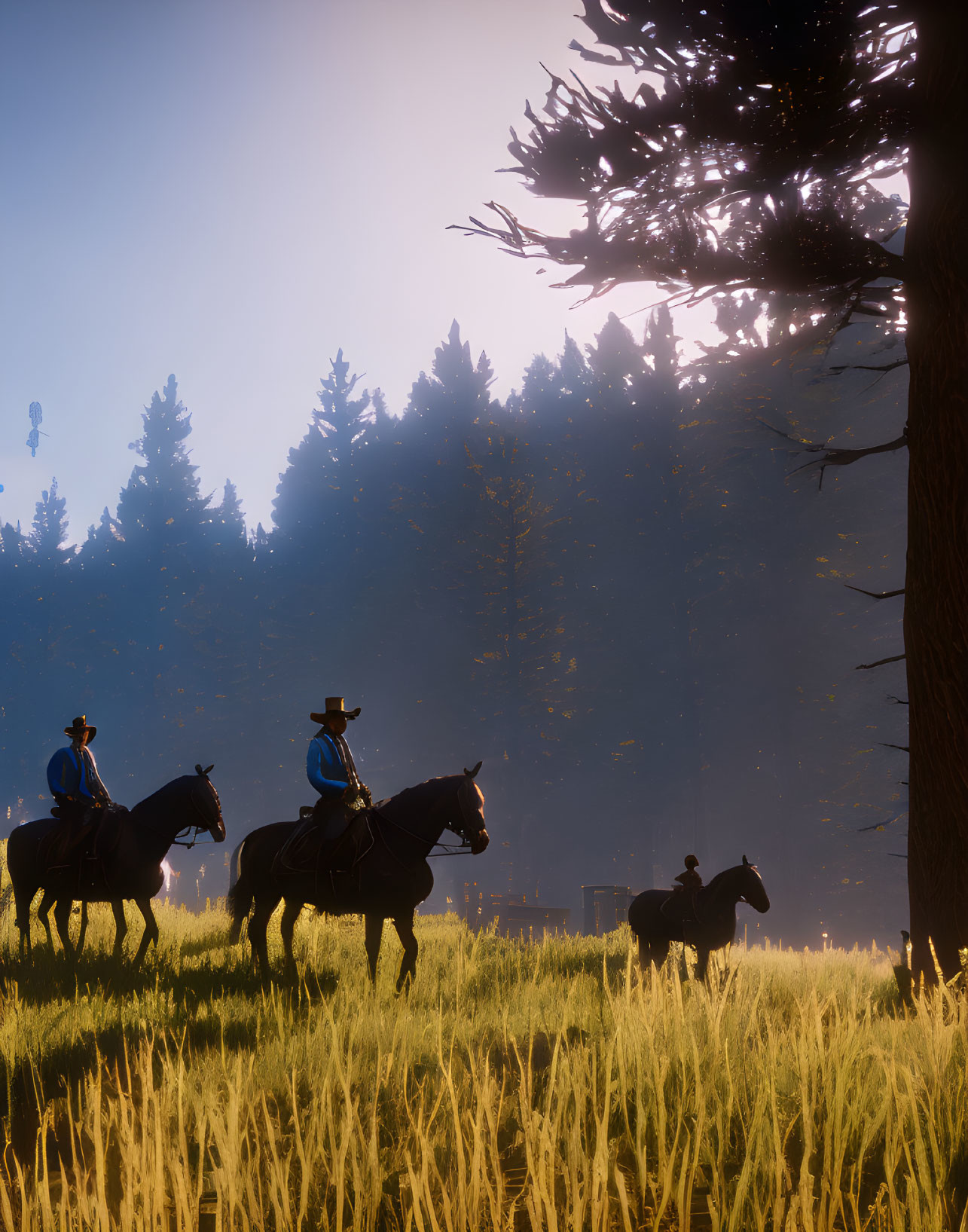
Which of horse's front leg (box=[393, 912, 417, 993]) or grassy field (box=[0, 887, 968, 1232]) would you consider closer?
grassy field (box=[0, 887, 968, 1232])

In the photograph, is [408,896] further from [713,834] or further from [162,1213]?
[713,834]

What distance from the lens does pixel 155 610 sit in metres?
33.5

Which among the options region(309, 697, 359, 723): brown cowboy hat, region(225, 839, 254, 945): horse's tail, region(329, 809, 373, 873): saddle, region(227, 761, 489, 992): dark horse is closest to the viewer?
region(227, 761, 489, 992): dark horse

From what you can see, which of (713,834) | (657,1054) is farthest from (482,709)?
(657,1054)

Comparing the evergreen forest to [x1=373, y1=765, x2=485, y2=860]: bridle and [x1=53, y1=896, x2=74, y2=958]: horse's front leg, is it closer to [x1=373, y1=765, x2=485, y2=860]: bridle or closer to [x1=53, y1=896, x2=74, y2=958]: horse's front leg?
[x1=53, y1=896, x2=74, y2=958]: horse's front leg

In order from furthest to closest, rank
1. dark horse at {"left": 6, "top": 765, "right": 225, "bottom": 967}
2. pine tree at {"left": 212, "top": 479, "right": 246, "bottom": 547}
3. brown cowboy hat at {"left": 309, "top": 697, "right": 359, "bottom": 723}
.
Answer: pine tree at {"left": 212, "top": 479, "right": 246, "bottom": 547} → dark horse at {"left": 6, "top": 765, "right": 225, "bottom": 967} → brown cowboy hat at {"left": 309, "top": 697, "right": 359, "bottom": 723}

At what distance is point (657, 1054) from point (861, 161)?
750 centimetres

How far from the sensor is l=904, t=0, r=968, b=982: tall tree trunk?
21.0ft

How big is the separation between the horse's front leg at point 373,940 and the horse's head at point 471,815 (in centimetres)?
118

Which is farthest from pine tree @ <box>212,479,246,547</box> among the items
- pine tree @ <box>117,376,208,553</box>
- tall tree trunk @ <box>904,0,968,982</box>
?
tall tree trunk @ <box>904,0,968,982</box>

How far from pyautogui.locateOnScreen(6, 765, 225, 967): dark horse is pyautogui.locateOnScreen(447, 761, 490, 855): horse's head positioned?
3162mm

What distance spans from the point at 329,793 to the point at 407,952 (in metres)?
1.65

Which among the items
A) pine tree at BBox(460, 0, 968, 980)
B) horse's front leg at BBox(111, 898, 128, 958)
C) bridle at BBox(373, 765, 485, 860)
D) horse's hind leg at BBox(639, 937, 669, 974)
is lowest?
horse's hind leg at BBox(639, 937, 669, 974)

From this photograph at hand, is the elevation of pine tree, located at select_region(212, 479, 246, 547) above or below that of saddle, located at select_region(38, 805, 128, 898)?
above
